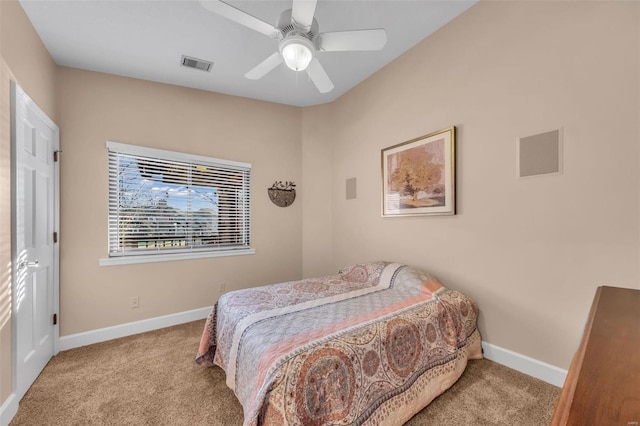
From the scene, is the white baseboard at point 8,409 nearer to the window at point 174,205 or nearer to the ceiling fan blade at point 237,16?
the window at point 174,205

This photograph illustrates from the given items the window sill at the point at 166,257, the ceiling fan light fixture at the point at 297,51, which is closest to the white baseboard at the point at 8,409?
the window sill at the point at 166,257

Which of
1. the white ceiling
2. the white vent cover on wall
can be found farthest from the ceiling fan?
the white vent cover on wall

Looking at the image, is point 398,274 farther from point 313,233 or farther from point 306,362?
point 313,233

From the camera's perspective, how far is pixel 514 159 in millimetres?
1996

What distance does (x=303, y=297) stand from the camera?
213 cm

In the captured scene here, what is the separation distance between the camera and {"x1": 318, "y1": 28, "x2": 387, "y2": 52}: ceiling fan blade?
1649 millimetres

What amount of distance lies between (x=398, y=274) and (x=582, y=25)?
7.11 ft

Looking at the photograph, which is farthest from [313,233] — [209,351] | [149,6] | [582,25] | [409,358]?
[582,25]

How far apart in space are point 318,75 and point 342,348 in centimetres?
192

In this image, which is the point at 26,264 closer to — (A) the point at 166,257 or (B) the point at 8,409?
(B) the point at 8,409

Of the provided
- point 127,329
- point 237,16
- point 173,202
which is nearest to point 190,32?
point 237,16

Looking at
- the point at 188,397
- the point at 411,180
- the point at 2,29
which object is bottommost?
the point at 188,397

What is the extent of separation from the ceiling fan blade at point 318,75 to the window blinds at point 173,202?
1.72 metres

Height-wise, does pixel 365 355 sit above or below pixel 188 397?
above
